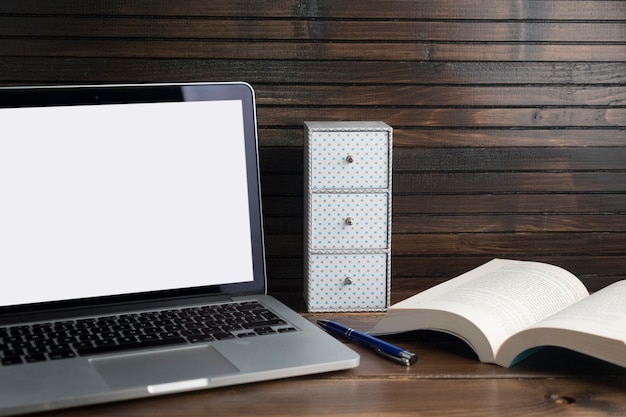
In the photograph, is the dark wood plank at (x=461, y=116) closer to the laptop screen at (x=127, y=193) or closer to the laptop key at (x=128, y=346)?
the laptop screen at (x=127, y=193)

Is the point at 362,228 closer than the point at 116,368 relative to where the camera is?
No

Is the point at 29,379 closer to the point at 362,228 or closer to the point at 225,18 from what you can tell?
the point at 362,228

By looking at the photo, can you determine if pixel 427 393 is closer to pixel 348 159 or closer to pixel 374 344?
pixel 374 344

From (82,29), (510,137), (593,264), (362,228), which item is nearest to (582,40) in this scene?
(510,137)

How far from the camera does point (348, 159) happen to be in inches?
45.6

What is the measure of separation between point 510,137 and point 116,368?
0.71m

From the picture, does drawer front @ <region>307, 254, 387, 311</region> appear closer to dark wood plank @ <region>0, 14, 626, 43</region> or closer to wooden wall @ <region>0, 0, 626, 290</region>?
wooden wall @ <region>0, 0, 626, 290</region>

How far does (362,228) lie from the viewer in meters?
1.18

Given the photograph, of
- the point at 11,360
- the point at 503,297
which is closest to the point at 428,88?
the point at 503,297

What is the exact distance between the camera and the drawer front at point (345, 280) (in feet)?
3.87

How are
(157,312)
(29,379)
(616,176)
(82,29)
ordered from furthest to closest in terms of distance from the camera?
(616,176)
(82,29)
(157,312)
(29,379)

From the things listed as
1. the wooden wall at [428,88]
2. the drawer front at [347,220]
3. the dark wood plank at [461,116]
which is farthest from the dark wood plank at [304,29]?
the drawer front at [347,220]

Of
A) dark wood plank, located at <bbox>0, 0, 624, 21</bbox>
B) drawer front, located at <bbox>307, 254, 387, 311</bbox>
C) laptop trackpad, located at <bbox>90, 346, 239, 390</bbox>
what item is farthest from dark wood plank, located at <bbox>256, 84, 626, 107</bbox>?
laptop trackpad, located at <bbox>90, 346, 239, 390</bbox>

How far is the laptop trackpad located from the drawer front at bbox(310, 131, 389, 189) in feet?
1.03
